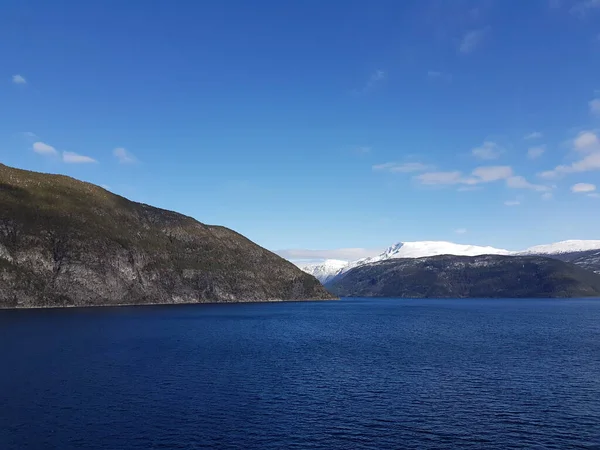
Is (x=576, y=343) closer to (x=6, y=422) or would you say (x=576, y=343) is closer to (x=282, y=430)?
(x=282, y=430)

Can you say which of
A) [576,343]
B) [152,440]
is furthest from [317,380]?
[576,343]

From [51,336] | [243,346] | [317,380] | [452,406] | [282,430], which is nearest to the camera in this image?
[282,430]

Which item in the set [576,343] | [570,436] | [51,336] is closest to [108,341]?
[51,336]

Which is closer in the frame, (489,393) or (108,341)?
(489,393)

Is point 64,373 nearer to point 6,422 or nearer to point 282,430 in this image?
point 6,422

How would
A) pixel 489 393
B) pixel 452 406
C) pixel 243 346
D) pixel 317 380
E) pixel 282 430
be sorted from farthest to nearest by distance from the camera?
pixel 243 346 → pixel 317 380 → pixel 489 393 → pixel 452 406 → pixel 282 430

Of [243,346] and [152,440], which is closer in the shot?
[152,440]
